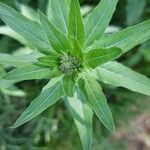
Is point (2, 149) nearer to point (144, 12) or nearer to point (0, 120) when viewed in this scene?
point (0, 120)

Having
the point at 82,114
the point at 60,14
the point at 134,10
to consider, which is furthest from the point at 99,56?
the point at 134,10

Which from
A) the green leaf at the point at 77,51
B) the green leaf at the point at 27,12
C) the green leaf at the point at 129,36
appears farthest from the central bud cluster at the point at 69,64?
the green leaf at the point at 27,12

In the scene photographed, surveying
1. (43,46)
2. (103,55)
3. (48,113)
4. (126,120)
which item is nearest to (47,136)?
(48,113)

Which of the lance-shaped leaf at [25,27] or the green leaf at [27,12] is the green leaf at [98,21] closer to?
the lance-shaped leaf at [25,27]

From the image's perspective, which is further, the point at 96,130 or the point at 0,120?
the point at 96,130

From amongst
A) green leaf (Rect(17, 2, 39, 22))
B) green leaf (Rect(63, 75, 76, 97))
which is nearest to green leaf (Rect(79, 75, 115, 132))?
green leaf (Rect(63, 75, 76, 97))

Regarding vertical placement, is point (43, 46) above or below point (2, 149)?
above

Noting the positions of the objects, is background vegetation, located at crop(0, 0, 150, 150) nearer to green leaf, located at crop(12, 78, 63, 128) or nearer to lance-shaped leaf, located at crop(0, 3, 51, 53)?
lance-shaped leaf, located at crop(0, 3, 51, 53)
